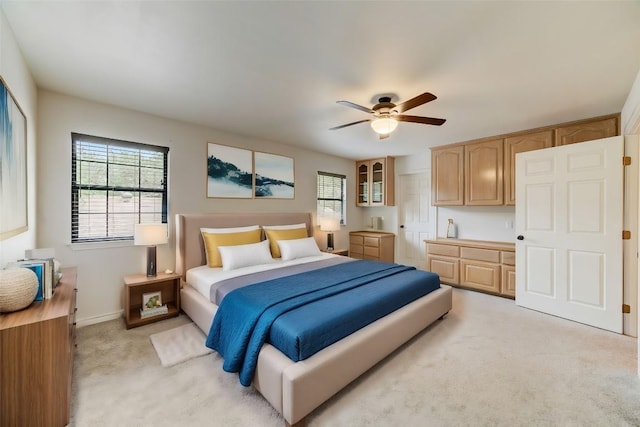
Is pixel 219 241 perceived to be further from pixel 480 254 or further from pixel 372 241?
pixel 480 254

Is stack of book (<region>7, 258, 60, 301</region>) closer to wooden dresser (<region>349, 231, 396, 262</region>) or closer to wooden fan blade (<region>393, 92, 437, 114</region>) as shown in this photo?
wooden fan blade (<region>393, 92, 437, 114</region>)

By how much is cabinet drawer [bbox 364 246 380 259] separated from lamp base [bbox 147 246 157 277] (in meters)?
3.80

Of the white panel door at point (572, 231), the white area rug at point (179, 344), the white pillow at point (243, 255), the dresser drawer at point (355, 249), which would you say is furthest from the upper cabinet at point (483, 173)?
the white area rug at point (179, 344)

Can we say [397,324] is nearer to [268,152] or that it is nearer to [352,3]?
[352,3]

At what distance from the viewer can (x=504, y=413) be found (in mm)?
1658

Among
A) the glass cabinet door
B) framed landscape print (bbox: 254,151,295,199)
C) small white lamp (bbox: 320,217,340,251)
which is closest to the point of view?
framed landscape print (bbox: 254,151,295,199)

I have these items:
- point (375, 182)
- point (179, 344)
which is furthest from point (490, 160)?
point (179, 344)

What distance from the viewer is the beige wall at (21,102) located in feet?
5.29

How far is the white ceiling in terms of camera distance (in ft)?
4.99

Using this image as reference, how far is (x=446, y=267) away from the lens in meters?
4.32

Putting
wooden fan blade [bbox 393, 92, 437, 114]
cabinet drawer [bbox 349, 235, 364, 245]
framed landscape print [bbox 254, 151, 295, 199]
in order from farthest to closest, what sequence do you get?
cabinet drawer [bbox 349, 235, 364, 245] → framed landscape print [bbox 254, 151, 295, 199] → wooden fan blade [bbox 393, 92, 437, 114]

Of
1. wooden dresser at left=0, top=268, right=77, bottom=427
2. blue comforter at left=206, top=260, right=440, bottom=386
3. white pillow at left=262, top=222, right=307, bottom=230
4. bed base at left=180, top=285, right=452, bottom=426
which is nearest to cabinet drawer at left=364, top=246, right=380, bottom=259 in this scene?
white pillow at left=262, top=222, right=307, bottom=230

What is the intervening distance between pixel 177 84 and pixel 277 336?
2.34m

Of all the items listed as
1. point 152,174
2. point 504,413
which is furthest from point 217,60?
point 504,413
